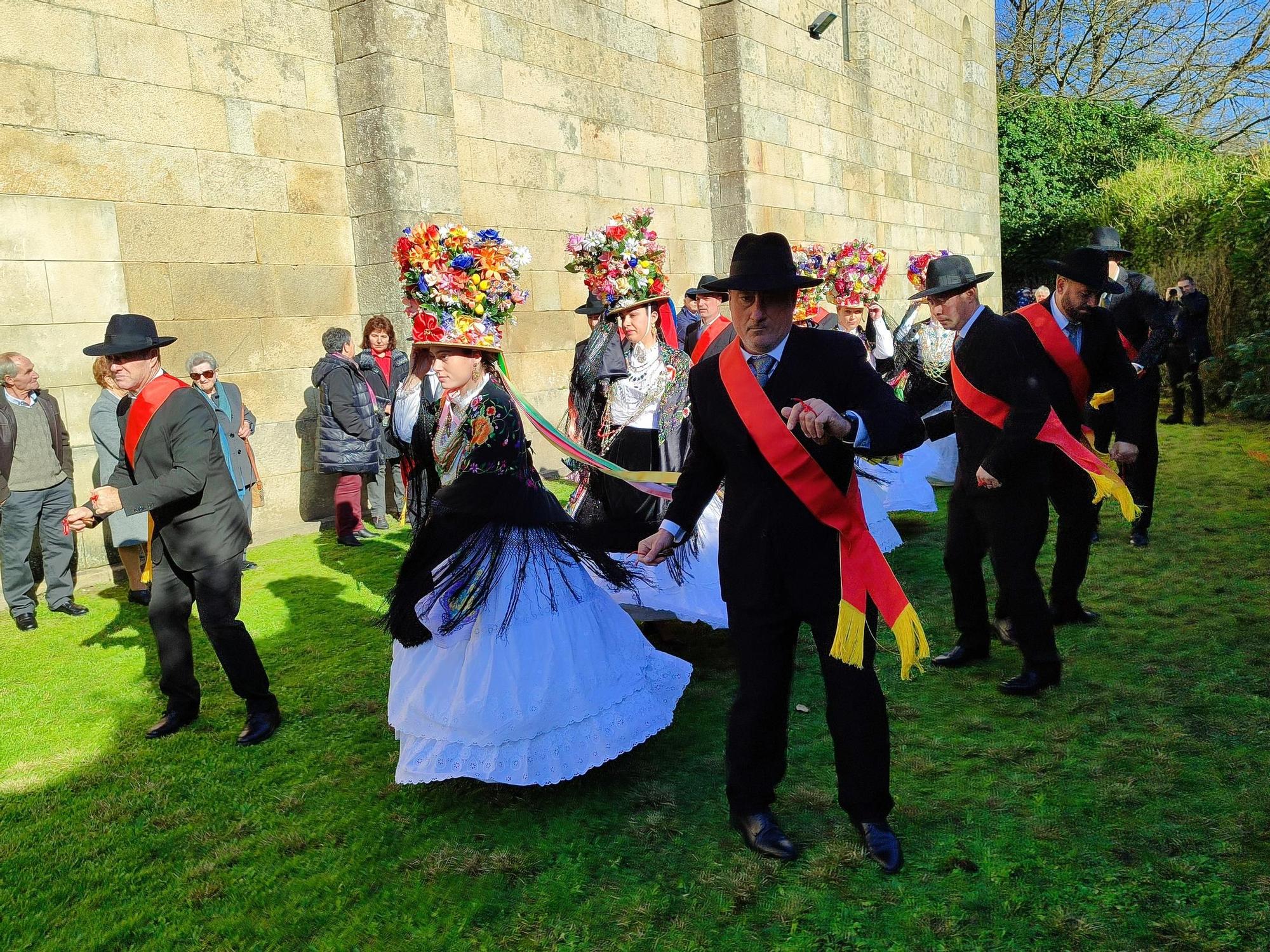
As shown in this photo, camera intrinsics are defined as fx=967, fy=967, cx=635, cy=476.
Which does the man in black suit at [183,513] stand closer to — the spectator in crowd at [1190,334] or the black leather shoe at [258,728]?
the black leather shoe at [258,728]

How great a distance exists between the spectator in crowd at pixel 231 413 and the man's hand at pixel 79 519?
293 cm

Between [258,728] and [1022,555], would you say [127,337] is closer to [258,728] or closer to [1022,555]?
[258,728]

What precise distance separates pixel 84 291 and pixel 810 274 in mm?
5718

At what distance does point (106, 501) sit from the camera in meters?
4.05

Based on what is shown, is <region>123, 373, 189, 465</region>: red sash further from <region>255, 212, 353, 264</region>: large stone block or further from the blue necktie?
<region>255, 212, 353, 264</region>: large stone block

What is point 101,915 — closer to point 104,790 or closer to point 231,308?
point 104,790

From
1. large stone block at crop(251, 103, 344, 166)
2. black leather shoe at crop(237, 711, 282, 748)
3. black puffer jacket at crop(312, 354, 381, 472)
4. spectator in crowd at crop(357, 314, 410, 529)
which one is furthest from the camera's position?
spectator in crowd at crop(357, 314, 410, 529)

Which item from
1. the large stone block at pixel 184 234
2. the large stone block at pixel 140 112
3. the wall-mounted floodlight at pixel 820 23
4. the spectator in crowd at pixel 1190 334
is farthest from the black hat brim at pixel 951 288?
the wall-mounted floodlight at pixel 820 23

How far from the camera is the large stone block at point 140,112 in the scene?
24.0ft

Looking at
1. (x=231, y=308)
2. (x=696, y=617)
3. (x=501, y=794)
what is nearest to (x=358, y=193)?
(x=231, y=308)

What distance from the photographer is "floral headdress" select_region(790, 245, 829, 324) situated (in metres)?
7.70

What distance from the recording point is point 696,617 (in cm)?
511

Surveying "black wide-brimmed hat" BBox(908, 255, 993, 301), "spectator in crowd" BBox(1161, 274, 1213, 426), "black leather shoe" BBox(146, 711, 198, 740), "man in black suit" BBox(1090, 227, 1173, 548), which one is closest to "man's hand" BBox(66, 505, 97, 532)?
"black leather shoe" BBox(146, 711, 198, 740)

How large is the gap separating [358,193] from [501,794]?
6.84 m
